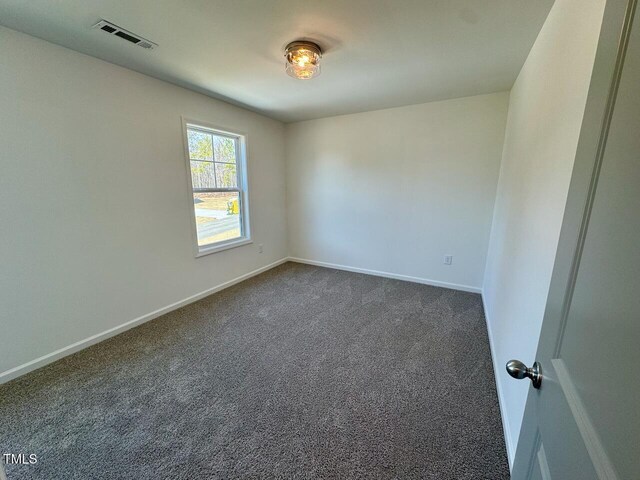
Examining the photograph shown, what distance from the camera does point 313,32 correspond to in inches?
68.3

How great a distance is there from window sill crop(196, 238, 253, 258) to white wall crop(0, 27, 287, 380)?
17 cm

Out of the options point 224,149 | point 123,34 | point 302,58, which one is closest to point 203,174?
point 224,149

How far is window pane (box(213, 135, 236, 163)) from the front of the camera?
3297 mm

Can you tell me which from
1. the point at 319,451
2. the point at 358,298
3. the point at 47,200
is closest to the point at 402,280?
the point at 358,298

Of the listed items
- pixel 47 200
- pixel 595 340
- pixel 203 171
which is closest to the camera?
pixel 595 340

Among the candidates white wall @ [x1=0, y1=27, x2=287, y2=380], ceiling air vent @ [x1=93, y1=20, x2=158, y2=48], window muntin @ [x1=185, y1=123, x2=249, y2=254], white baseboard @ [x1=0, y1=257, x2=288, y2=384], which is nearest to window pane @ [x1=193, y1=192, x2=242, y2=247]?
window muntin @ [x1=185, y1=123, x2=249, y2=254]

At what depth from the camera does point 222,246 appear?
11.3 ft

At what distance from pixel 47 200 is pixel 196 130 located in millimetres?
1567

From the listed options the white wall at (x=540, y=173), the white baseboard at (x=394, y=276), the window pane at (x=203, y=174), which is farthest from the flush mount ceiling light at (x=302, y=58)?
the white baseboard at (x=394, y=276)

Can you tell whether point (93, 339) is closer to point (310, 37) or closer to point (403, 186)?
point (310, 37)

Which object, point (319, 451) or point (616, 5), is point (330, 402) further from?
A: point (616, 5)

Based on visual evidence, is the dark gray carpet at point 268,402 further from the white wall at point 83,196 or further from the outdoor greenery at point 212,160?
the outdoor greenery at point 212,160

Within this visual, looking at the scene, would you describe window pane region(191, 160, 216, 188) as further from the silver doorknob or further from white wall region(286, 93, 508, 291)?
the silver doorknob

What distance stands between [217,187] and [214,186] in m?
0.04
